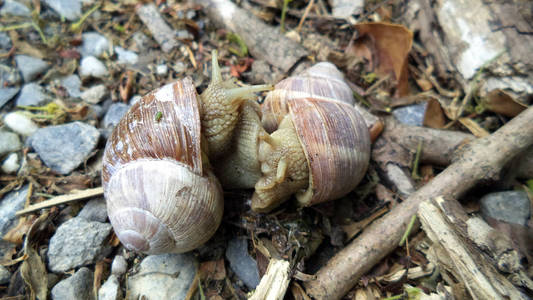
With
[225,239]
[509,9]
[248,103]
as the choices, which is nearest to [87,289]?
[225,239]

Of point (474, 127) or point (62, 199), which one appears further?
point (474, 127)

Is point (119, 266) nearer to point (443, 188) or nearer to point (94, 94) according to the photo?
point (94, 94)

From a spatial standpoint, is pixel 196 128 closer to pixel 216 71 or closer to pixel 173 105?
pixel 173 105

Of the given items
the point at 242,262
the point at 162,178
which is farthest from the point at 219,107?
the point at 242,262

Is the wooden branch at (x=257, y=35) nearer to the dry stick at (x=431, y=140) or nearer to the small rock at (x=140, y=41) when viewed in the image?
the small rock at (x=140, y=41)

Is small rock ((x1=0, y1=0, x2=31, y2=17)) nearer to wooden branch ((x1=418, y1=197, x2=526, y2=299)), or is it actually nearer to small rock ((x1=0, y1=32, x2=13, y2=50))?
small rock ((x1=0, y1=32, x2=13, y2=50))

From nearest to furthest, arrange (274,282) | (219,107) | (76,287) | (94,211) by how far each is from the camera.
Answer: (274,282) < (76,287) < (219,107) < (94,211)

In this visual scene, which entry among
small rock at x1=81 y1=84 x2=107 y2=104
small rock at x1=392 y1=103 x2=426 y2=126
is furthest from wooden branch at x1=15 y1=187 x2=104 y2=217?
small rock at x1=392 y1=103 x2=426 y2=126
